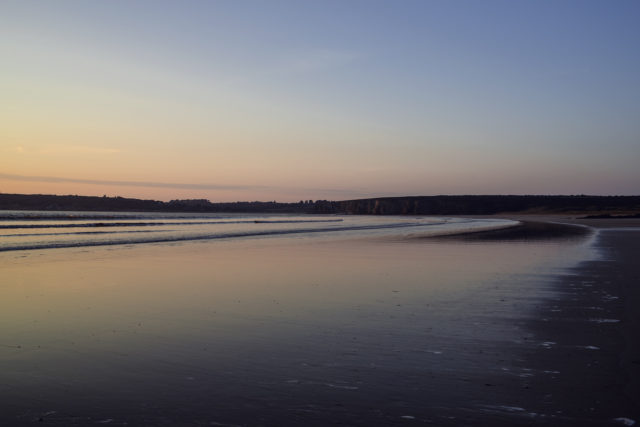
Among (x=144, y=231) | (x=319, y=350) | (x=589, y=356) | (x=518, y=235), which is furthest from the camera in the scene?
(x=144, y=231)

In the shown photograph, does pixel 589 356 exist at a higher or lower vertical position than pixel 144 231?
higher

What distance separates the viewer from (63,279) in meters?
12.4

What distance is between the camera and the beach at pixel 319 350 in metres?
4.31

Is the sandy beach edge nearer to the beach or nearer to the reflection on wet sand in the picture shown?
the beach

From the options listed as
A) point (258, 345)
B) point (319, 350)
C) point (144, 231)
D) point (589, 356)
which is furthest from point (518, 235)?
point (258, 345)

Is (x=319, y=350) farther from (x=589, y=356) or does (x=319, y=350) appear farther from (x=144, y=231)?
(x=144, y=231)

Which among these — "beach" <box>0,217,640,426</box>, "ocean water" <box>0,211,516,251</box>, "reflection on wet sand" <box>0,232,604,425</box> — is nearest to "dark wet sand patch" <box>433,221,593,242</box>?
"ocean water" <box>0,211,516,251</box>

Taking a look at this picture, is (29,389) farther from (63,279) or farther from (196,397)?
(63,279)

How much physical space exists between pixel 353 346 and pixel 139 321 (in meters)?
3.44

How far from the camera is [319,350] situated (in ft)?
20.2

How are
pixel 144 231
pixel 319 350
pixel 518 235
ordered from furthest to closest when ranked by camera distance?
pixel 144 231 < pixel 518 235 < pixel 319 350

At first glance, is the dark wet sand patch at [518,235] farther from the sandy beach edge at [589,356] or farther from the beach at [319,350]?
the sandy beach edge at [589,356]

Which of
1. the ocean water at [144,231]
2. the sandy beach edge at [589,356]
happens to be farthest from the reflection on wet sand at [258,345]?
the ocean water at [144,231]

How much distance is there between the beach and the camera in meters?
4.31
